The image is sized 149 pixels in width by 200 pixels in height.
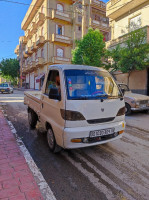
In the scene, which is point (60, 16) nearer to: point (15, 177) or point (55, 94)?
point (55, 94)

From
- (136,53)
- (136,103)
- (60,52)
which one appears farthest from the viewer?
(60,52)

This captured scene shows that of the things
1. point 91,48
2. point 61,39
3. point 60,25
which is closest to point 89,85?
point 91,48

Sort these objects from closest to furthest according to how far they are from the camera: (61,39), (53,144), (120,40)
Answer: (53,144) < (120,40) < (61,39)

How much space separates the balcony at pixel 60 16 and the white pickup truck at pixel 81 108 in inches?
1071

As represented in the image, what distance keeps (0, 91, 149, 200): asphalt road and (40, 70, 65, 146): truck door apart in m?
0.54

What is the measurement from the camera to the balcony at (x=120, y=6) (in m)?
13.9

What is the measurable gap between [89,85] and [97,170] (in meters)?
1.77

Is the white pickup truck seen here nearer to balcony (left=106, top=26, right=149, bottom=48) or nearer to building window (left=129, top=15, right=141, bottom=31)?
balcony (left=106, top=26, right=149, bottom=48)

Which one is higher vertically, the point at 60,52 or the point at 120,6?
the point at 120,6

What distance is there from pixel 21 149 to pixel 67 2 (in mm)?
31993

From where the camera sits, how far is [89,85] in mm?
3404

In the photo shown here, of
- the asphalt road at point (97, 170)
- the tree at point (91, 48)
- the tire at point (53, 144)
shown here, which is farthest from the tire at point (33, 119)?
the tree at point (91, 48)

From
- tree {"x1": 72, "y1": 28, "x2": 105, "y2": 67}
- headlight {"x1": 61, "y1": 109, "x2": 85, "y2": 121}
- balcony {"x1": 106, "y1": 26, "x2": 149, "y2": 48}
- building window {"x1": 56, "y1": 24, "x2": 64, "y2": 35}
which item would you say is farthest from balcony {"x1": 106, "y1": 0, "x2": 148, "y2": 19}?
headlight {"x1": 61, "y1": 109, "x2": 85, "y2": 121}

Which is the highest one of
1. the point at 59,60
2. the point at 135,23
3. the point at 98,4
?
the point at 98,4
